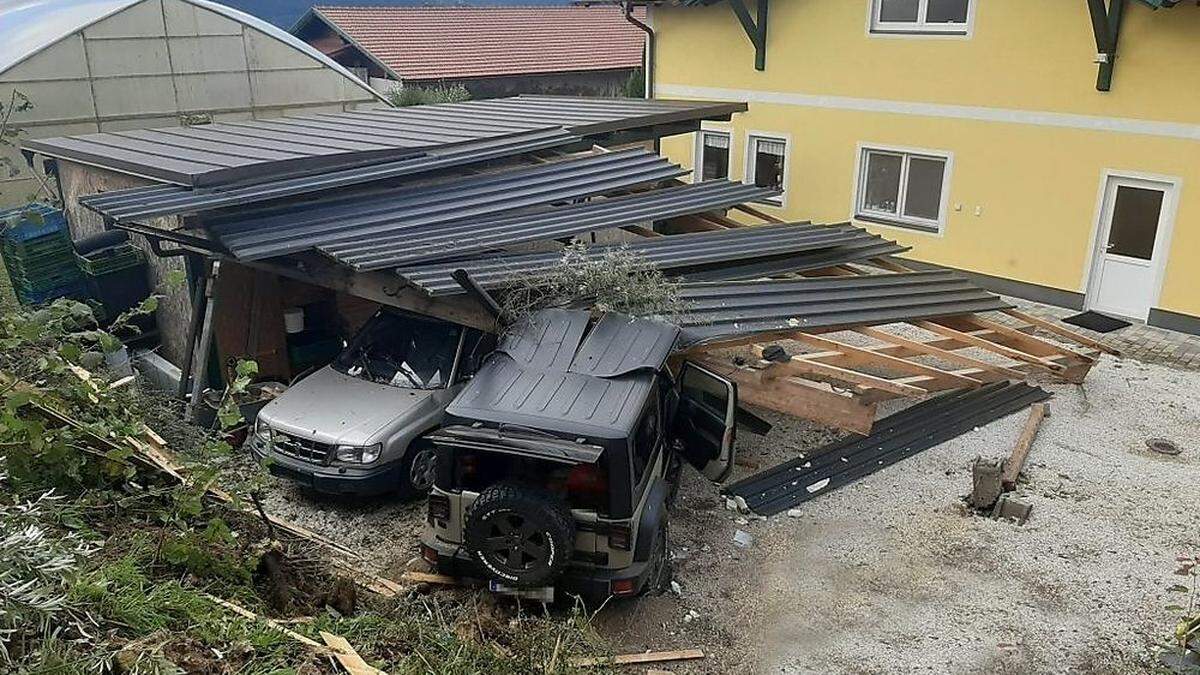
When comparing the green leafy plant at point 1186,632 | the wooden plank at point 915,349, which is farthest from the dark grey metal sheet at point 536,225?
the green leafy plant at point 1186,632

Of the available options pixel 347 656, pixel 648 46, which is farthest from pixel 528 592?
pixel 648 46

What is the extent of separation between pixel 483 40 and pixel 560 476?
2651 centimetres

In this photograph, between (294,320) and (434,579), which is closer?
(434,579)

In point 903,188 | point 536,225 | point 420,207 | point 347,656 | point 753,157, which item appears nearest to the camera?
point 347,656

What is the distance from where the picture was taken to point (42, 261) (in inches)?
424

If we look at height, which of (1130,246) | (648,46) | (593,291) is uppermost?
(648,46)

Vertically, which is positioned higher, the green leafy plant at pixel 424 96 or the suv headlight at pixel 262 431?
the green leafy plant at pixel 424 96

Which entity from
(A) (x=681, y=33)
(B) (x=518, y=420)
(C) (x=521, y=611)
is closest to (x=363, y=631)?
(C) (x=521, y=611)

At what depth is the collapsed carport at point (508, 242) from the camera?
8.18m

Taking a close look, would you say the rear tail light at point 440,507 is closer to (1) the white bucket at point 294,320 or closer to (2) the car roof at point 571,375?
(2) the car roof at point 571,375

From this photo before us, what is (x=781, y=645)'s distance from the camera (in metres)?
6.30

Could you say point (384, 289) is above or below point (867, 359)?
above

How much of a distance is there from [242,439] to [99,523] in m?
4.31

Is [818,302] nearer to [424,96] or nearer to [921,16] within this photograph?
[921,16]
